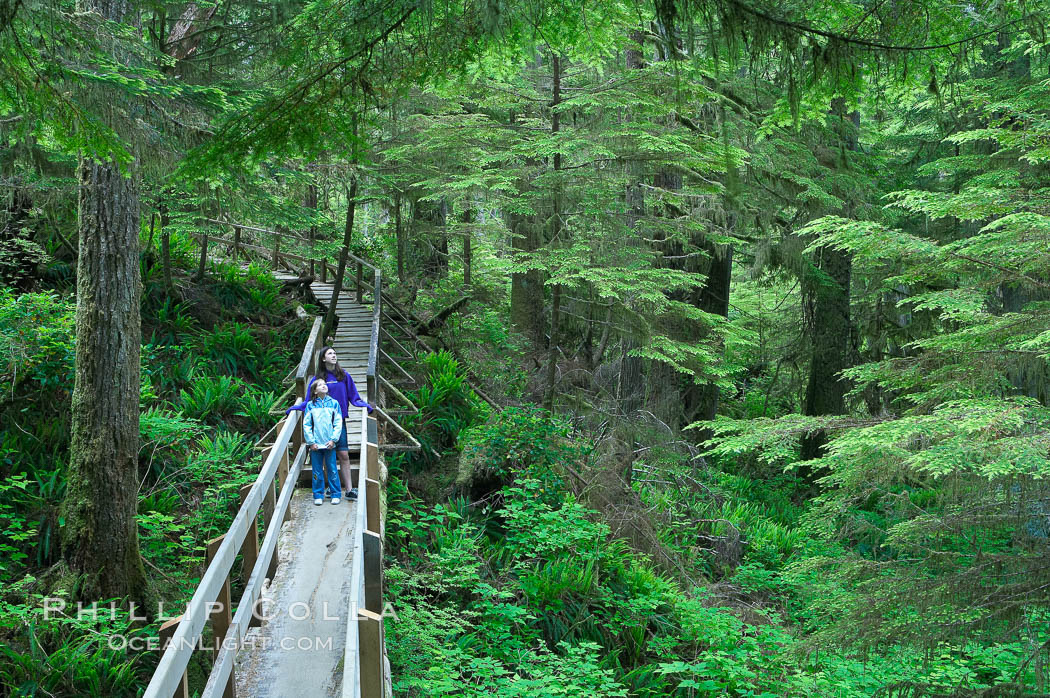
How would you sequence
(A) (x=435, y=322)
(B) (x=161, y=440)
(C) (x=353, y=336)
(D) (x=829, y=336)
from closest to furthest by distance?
(B) (x=161, y=440) → (C) (x=353, y=336) → (D) (x=829, y=336) → (A) (x=435, y=322)

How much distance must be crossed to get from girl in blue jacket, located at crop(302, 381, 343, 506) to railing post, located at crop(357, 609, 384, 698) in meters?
3.92

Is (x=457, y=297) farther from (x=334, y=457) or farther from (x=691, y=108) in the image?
(x=334, y=457)

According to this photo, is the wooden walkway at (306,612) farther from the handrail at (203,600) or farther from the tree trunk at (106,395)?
the tree trunk at (106,395)

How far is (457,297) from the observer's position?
56.0 feet

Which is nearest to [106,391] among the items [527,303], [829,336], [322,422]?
[322,422]

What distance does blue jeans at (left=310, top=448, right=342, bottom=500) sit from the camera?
7398 millimetres

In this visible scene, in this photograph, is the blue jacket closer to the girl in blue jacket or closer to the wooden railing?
the girl in blue jacket

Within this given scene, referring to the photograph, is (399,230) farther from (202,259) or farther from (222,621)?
(222,621)

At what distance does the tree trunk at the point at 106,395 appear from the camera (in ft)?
24.2

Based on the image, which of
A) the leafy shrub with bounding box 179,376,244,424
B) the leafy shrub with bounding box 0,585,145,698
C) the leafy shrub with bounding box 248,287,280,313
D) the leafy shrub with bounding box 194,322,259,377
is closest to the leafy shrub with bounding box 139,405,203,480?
the leafy shrub with bounding box 179,376,244,424

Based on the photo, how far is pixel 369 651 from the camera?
139 inches

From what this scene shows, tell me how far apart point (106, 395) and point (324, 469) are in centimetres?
249

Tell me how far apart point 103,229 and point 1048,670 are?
935cm

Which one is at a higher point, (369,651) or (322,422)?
(322,422)
